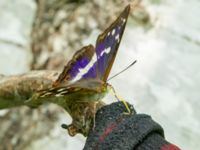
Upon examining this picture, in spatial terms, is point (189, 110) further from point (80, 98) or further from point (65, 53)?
point (80, 98)

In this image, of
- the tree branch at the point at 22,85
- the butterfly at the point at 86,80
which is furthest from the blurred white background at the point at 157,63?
the butterfly at the point at 86,80

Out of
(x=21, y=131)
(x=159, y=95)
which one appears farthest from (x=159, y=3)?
(x=21, y=131)

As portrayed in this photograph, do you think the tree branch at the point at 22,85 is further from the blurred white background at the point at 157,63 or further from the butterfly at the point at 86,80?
the blurred white background at the point at 157,63

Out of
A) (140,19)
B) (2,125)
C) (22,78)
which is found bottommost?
(2,125)

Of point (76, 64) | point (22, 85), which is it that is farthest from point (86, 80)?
point (22, 85)

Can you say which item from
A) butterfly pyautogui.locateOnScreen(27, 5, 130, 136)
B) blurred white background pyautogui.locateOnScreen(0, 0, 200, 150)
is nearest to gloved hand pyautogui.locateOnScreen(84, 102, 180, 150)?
butterfly pyautogui.locateOnScreen(27, 5, 130, 136)

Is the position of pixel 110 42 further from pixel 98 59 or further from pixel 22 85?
pixel 22 85
